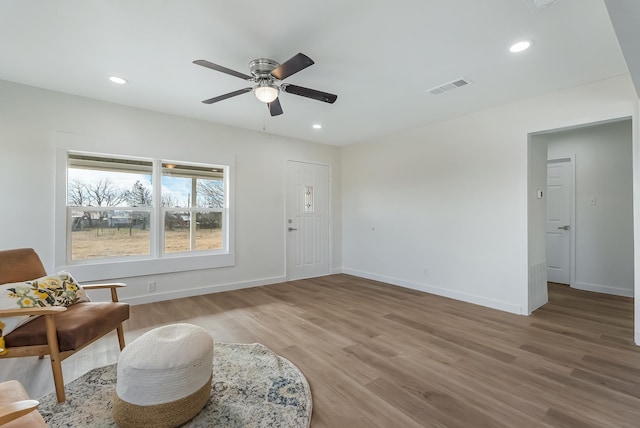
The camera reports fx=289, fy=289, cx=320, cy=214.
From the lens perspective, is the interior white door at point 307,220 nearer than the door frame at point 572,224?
No

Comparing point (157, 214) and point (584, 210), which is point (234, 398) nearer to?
point (157, 214)

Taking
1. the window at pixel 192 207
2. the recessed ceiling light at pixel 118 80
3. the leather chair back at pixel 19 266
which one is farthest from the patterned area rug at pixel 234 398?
the recessed ceiling light at pixel 118 80

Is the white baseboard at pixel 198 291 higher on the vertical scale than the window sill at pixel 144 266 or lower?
lower

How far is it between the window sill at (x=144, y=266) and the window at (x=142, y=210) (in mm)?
41

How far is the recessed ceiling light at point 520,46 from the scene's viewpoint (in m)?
2.31

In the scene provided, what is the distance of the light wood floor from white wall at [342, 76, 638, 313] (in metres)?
0.48

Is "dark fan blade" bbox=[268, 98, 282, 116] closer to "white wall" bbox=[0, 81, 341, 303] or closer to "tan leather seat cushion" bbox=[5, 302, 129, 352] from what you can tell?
"white wall" bbox=[0, 81, 341, 303]

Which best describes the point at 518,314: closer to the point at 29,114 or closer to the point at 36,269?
the point at 36,269

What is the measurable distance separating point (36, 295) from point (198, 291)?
233 centimetres

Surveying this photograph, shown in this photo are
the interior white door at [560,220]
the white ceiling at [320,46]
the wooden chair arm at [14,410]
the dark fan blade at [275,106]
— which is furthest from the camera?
the interior white door at [560,220]

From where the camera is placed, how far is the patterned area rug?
5.51 ft

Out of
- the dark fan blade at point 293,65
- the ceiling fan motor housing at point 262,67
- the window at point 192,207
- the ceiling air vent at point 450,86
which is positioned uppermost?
the ceiling air vent at point 450,86

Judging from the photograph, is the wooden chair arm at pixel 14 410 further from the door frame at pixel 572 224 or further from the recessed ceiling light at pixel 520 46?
the door frame at pixel 572 224

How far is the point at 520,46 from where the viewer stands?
236 centimetres
